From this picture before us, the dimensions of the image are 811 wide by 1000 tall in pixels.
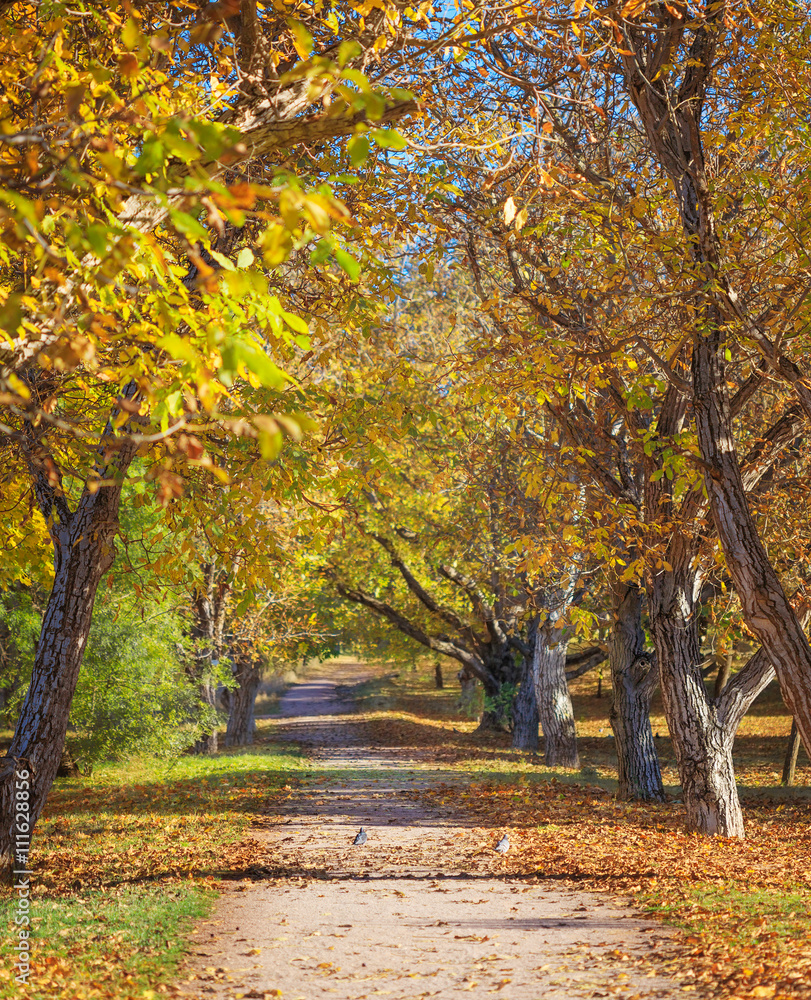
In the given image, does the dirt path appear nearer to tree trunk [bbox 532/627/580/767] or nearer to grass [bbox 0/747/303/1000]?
grass [bbox 0/747/303/1000]

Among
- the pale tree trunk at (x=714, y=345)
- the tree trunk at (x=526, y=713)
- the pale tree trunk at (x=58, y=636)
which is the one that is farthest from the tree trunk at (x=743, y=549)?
the tree trunk at (x=526, y=713)

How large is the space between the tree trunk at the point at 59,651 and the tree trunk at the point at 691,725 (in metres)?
6.07

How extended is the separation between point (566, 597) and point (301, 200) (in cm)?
1430

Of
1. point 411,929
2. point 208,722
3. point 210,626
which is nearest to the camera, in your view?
point 411,929

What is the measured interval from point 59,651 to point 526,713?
1710 centimetres

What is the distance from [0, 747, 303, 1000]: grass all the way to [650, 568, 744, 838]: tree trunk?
496 centimetres

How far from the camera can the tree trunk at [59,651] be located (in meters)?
7.27

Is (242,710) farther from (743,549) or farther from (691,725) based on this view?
(743,549)

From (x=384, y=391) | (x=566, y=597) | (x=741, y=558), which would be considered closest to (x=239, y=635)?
(x=566, y=597)

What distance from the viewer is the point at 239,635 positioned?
69.7ft

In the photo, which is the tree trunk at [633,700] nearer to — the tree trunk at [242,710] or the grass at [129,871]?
the grass at [129,871]

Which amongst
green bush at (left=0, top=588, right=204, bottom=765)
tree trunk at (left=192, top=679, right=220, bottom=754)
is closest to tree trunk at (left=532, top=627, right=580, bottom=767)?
tree trunk at (left=192, top=679, right=220, bottom=754)

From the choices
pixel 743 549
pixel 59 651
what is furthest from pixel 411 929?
pixel 743 549

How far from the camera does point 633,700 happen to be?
12.8 metres
